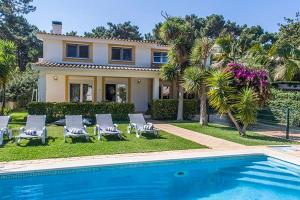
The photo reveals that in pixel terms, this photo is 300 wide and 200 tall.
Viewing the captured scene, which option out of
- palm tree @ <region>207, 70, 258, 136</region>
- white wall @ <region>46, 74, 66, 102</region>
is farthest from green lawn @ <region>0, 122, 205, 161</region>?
white wall @ <region>46, 74, 66, 102</region>

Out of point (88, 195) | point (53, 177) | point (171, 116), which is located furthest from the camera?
point (171, 116)

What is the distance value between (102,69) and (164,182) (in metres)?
15.7

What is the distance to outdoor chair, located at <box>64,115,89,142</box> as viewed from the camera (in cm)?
1570

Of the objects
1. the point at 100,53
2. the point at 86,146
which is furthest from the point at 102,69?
the point at 86,146

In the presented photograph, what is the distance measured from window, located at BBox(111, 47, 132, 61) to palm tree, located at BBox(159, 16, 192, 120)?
5379 millimetres

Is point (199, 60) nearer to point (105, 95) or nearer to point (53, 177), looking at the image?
point (105, 95)

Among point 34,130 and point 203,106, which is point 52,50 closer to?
point 34,130

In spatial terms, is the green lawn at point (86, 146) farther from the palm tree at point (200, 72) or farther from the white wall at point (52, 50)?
the white wall at point (52, 50)

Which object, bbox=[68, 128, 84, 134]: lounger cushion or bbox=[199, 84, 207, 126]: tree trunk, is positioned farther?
bbox=[199, 84, 207, 126]: tree trunk

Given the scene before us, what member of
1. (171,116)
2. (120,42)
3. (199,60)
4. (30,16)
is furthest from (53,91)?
(30,16)

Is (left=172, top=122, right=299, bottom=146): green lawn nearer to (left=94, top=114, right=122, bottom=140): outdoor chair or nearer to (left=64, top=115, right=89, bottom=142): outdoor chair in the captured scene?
(left=94, top=114, right=122, bottom=140): outdoor chair

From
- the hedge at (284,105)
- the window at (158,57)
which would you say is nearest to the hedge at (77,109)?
the window at (158,57)

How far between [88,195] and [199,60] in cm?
1596

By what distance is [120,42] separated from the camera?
97.3 feet
